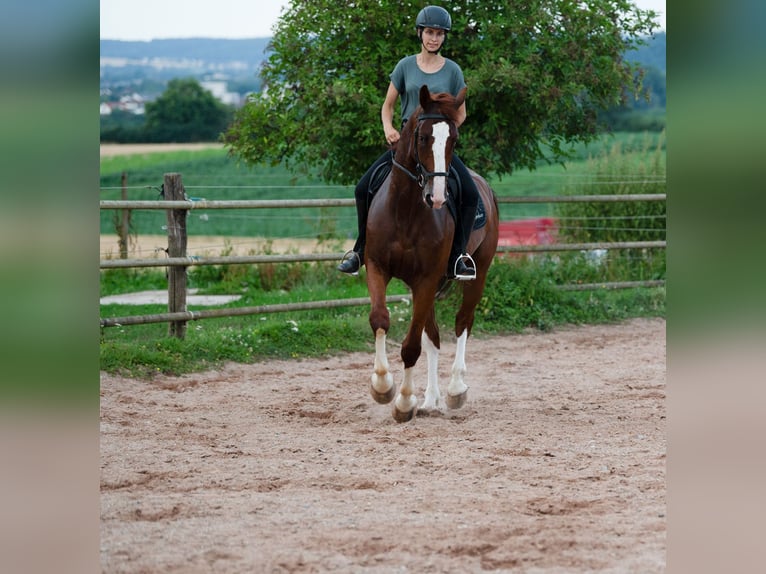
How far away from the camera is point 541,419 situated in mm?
6957

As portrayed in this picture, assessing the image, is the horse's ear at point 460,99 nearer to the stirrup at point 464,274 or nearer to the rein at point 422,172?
the rein at point 422,172

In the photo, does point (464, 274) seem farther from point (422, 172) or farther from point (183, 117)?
point (183, 117)

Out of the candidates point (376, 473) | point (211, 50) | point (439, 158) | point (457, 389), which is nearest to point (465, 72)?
point (457, 389)

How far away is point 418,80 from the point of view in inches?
260

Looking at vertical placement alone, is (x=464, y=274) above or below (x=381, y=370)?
above

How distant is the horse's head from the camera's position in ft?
19.5

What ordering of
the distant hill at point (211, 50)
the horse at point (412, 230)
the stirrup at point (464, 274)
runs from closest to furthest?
the horse at point (412, 230), the stirrup at point (464, 274), the distant hill at point (211, 50)

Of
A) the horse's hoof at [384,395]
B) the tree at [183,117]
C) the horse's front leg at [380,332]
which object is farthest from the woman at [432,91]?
the tree at [183,117]

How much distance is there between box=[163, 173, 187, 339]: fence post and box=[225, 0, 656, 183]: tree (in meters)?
1.56

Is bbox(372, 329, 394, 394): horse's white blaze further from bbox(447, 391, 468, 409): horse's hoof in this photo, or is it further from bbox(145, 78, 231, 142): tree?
bbox(145, 78, 231, 142): tree

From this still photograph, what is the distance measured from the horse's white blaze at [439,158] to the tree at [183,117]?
53.8m

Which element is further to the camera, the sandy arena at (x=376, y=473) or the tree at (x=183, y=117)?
the tree at (x=183, y=117)

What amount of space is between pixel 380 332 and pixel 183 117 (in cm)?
5687

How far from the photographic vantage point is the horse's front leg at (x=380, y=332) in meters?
6.48
